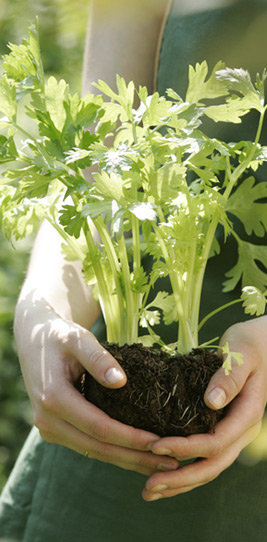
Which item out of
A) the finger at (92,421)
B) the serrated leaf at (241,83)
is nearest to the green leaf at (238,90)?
the serrated leaf at (241,83)

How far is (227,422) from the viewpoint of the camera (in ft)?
2.35

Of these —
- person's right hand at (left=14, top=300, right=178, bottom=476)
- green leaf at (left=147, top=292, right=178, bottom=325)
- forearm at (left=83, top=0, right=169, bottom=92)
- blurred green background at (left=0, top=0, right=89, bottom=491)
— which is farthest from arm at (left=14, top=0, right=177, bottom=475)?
blurred green background at (left=0, top=0, right=89, bottom=491)

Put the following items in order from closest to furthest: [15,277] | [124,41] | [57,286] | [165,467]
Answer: [165,467], [57,286], [124,41], [15,277]

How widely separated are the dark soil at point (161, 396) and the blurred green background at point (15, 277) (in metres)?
1.76

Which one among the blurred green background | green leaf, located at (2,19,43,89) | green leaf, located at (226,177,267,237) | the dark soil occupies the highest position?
green leaf, located at (2,19,43,89)

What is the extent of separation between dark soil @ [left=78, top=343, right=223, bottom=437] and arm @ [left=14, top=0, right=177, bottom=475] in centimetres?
1

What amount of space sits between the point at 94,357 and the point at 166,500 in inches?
15.8

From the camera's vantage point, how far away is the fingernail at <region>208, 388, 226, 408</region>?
676mm

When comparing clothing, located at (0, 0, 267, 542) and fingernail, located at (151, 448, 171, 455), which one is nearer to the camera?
fingernail, located at (151, 448, 171, 455)

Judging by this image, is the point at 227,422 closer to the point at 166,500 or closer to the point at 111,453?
the point at 111,453

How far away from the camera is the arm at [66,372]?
27.3 inches

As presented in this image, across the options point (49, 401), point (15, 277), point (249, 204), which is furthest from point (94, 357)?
point (15, 277)

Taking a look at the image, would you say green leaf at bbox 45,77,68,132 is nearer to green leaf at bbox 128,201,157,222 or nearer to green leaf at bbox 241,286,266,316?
green leaf at bbox 128,201,157,222

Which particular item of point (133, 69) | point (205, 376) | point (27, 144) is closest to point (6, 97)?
point (27, 144)
